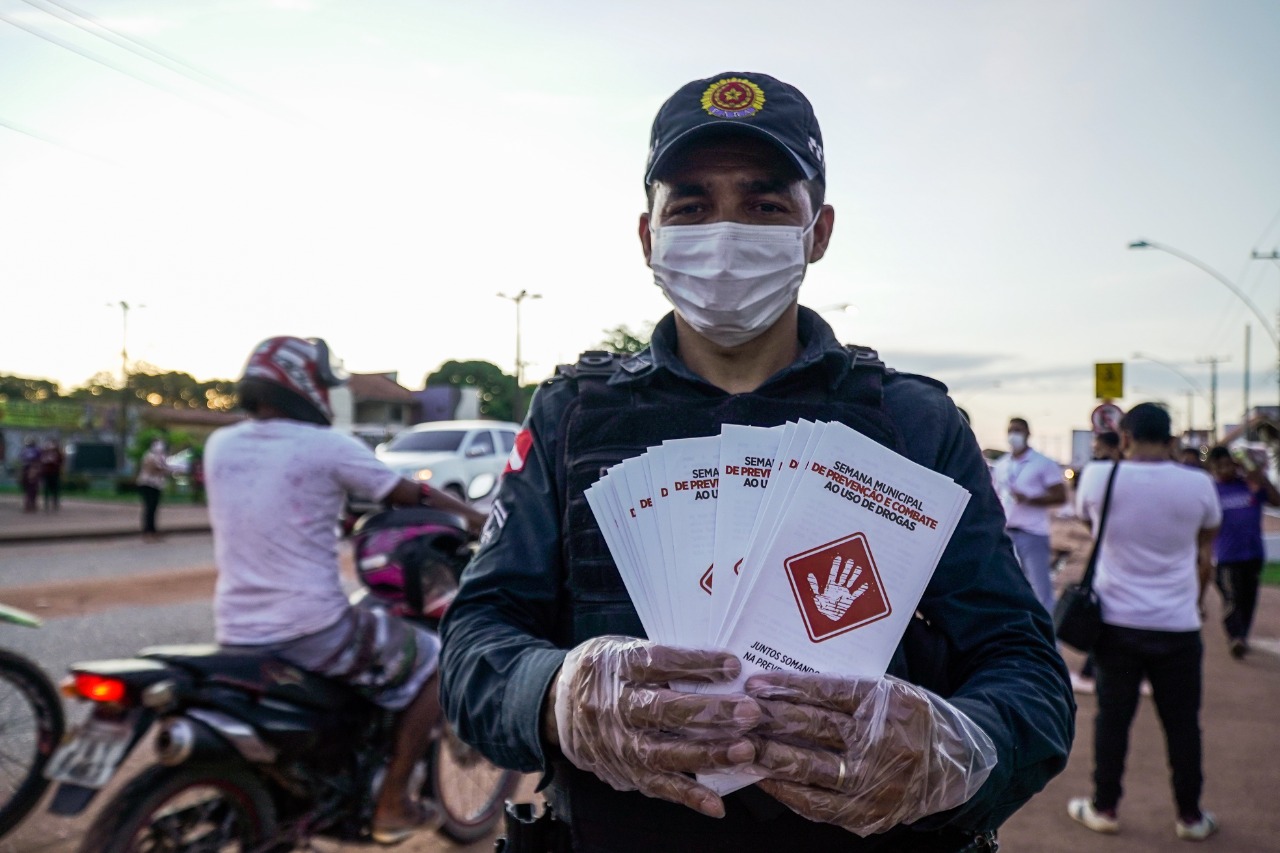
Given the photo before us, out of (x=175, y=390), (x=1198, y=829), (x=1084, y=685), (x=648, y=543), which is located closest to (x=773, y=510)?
(x=648, y=543)

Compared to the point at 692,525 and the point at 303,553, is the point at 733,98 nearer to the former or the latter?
the point at 692,525

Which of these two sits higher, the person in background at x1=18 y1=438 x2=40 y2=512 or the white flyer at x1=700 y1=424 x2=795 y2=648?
the white flyer at x1=700 y1=424 x2=795 y2=648

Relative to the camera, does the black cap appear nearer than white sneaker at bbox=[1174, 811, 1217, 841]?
Yes

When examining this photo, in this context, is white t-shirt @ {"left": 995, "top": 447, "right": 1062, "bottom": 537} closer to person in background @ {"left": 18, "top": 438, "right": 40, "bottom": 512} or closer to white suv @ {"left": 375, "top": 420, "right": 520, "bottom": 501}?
white suv @ {"left": 375, "top": 420, "right": 520, "bottom": 501}

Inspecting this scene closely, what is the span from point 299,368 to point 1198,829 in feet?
14.5

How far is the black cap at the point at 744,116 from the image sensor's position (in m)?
1.59

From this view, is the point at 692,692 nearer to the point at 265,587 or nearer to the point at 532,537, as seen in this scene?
the point at 532,537

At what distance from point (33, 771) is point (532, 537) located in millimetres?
3406

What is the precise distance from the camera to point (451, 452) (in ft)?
56.2

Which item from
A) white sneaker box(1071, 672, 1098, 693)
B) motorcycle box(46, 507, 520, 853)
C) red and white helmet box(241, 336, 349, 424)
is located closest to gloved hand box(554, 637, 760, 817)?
motorcycle box(46, 507, 520, 853)

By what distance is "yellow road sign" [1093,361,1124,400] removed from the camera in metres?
12.6

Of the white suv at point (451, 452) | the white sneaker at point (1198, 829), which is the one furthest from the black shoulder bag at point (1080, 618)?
the white suv at point (451, 452)

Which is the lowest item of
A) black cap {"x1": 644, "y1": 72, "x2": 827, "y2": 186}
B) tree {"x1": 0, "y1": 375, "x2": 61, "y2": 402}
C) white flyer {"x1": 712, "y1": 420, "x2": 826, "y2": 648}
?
white flyer {"x1": 712, "y1": 420, "x2": 826, "y2": 648}

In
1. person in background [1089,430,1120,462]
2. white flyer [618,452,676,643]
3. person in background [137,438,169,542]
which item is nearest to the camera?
white flyer [618,452,676,643]
